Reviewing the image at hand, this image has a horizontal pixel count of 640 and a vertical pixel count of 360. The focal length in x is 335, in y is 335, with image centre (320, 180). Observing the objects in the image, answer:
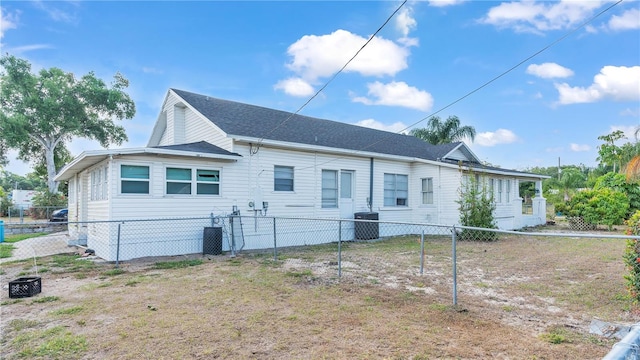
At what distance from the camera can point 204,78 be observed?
58.5 ft

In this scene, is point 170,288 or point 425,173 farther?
point 425,173

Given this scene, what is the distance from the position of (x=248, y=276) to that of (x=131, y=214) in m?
4.44

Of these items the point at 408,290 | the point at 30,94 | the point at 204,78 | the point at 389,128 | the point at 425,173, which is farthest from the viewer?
the point at 30,94

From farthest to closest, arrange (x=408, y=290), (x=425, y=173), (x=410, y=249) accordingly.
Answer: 1. (x=425, y=173)
2. (x=410, y=249)
3. (x=408, y=290)

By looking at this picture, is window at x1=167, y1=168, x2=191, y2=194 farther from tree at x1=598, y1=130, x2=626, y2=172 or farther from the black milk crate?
tree at x1=598, y1=130, x2=626, y2=172

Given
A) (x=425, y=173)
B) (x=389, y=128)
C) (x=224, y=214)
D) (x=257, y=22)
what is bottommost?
(x=224, y=214)

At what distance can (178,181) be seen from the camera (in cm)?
1002

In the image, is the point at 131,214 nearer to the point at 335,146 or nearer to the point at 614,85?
the point at 335,146

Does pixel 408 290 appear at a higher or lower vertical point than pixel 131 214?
lower

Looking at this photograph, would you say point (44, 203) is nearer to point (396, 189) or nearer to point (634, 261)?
point (396, 189)

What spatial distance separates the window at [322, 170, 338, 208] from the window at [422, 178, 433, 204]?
4.94m

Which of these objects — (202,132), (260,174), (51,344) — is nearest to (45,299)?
(51,344)

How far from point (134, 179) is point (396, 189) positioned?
10.9m

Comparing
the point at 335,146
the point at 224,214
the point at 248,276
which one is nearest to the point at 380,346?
the point at 248,276
